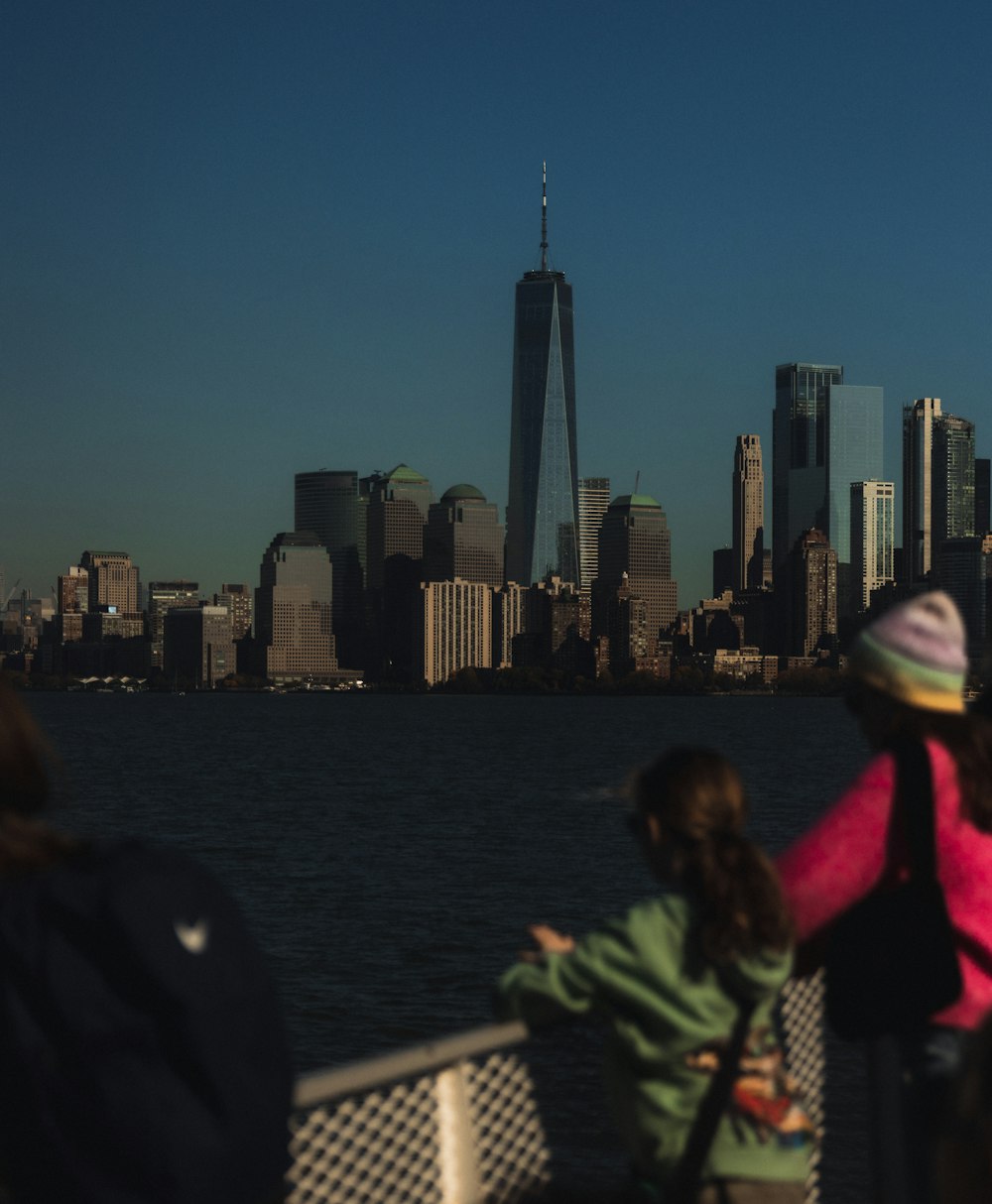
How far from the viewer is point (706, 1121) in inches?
138

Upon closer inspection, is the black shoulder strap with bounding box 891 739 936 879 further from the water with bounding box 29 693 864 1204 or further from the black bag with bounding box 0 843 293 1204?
the black bag with bounding box 0 843 293 1204

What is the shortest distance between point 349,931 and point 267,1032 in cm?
Answer: 2940

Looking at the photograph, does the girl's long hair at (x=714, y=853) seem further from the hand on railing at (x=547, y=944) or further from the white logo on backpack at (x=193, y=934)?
the white logo on backpack at (x=193, y=934)

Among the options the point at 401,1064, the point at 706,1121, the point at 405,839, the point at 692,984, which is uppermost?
the point at 692,984

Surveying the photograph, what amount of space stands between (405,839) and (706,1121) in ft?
146

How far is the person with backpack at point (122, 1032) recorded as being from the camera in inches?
95.7

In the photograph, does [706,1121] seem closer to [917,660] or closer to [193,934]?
[917,660]

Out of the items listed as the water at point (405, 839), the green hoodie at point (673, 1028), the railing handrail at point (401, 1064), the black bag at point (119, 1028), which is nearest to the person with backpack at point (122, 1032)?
the black bag at point (119, 1028)

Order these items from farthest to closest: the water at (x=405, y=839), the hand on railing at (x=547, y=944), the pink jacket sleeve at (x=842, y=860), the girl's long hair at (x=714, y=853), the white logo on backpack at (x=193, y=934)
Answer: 1. the water at (x=405, y=839)
2. the hand on railing at (x=547, y=944)
3. the pink jacket sleeve at (x=842, y=860)
4. the girl's long hair at (x=714, y=853)
5. the white logo on backpack at (x=193, y=934)

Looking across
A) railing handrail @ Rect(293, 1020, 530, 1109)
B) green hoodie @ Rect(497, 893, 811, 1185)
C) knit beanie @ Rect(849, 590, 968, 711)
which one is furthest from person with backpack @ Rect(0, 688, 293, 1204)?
knit beanie @ Rect(849, 590, 968, 711)

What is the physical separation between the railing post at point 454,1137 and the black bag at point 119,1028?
1.40 m

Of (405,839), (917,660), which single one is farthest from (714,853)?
(405,839)

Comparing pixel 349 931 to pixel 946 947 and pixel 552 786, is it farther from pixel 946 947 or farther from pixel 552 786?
pixel 552 786

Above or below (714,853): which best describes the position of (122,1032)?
below
